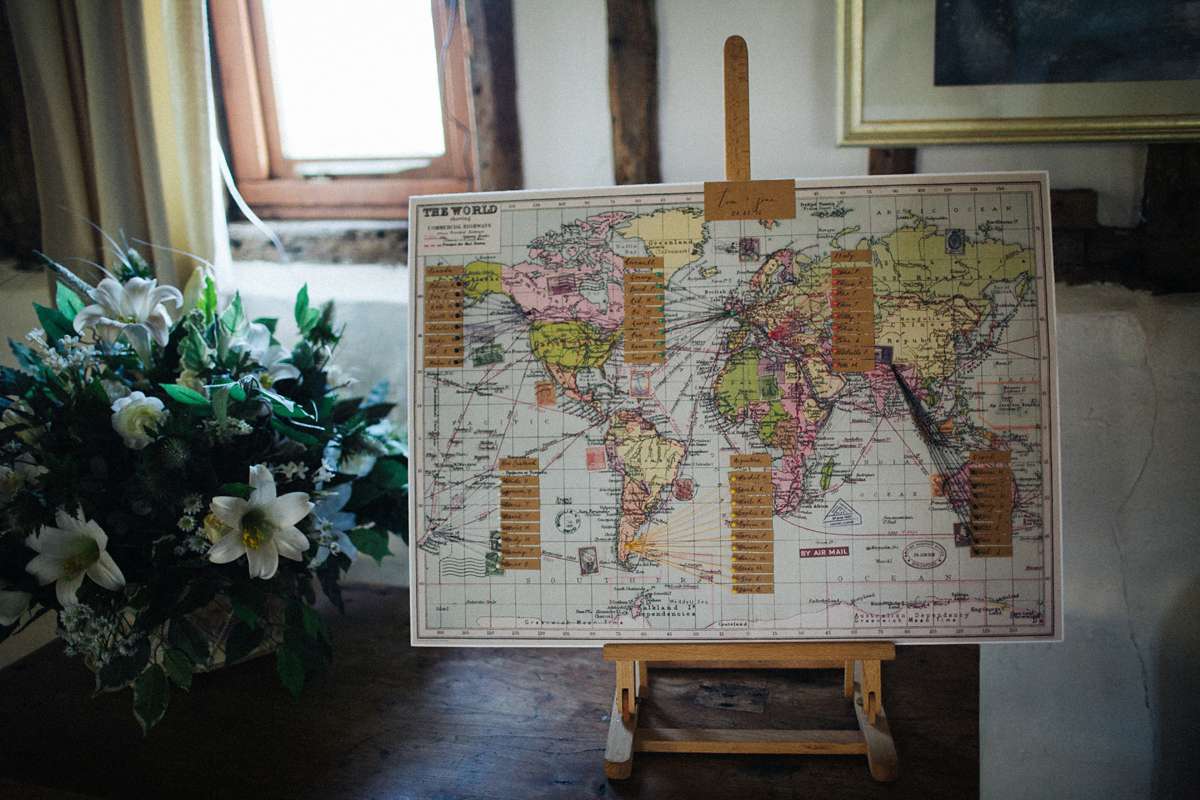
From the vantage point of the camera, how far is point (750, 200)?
96 cm

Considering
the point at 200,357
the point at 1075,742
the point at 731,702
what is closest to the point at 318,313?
the point at 200,357

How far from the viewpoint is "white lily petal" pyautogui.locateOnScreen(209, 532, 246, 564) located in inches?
35.8

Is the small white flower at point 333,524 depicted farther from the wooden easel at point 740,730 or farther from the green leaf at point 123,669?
the wooden easel at point 740,730

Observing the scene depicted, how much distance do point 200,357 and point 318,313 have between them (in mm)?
224

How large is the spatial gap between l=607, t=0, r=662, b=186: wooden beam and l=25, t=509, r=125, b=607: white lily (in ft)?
3.40

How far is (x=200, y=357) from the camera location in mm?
1049

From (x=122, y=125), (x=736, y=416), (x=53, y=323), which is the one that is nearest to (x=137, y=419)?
(x=53, y=323)

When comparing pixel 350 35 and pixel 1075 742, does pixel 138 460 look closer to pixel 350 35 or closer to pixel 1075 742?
pixel 350 35

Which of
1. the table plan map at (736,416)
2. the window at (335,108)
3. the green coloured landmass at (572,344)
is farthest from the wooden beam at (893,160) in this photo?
the window at (335,108)

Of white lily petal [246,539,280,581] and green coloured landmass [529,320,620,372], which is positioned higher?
green coloured landmass [529,320,620,372]

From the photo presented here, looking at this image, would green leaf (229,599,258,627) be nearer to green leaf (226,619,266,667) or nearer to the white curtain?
green leaf (226,619,266,667)

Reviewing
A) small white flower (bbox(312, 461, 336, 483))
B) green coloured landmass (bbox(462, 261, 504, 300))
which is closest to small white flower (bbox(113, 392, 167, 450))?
small white flower (bbox(312, 461, 336, 483))

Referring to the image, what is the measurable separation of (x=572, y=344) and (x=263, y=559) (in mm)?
535

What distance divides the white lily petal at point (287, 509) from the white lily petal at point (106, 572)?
7.9 inches
